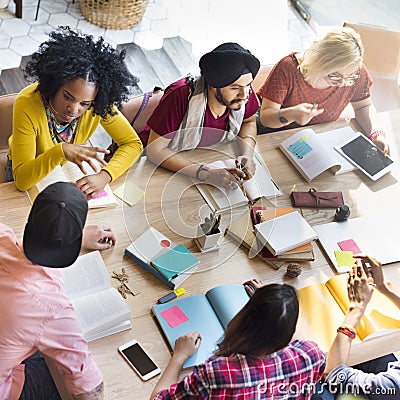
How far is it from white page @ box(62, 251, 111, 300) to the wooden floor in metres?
1.97

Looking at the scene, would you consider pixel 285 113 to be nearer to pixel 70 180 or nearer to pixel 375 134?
pixel 375 134

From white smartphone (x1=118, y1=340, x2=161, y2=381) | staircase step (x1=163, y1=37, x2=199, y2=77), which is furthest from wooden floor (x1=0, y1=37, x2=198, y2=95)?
white smartphone (x1=118, y1=340, x2=161, y2=381)

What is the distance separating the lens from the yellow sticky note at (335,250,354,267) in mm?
2236

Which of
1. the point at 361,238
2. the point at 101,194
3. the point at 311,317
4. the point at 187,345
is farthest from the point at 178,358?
the point at 361,238

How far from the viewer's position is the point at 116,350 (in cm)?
185

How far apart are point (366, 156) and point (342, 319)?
0.85 m

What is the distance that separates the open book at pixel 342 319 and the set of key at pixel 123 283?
1.84ft

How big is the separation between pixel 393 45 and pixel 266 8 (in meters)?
1.73

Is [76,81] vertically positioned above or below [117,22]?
above

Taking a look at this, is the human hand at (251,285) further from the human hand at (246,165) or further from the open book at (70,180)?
the open book at (70,180)

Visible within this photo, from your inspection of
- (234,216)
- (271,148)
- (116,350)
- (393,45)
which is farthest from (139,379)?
(393,45)

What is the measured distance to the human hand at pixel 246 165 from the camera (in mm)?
2295

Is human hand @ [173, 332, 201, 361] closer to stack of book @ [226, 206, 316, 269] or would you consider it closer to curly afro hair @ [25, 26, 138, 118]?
stack of book @ [226, 206, 316, 269]

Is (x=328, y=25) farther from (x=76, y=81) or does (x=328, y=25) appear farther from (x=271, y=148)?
(x=76, y=81)
